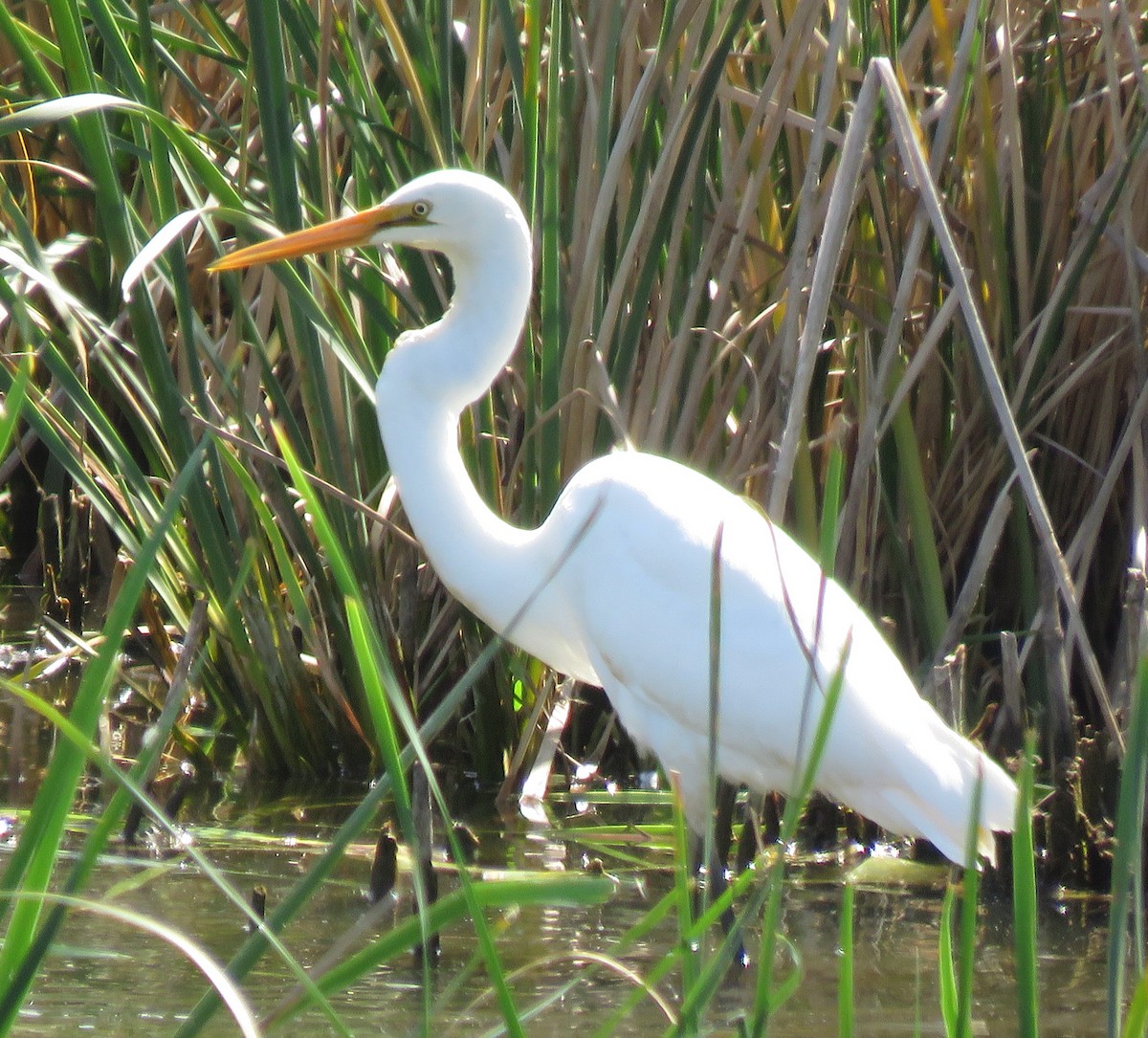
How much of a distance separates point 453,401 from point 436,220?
0.31 m

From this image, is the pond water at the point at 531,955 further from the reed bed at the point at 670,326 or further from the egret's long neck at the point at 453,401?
the egret's long neck at the point at 453,401

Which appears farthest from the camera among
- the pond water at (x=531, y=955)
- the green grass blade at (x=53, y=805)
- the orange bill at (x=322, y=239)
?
the orange bill at (x=322, y=239)

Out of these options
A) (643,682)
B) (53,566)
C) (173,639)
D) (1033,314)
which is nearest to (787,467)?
(643,682)

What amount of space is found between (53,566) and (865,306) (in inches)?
94.8

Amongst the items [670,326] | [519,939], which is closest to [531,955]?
[519,939]

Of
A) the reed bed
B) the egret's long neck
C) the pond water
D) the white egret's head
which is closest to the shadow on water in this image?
the pond water

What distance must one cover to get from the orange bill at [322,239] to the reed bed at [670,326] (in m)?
A: 0.10

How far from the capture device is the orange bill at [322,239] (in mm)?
2561

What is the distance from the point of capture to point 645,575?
2.83m

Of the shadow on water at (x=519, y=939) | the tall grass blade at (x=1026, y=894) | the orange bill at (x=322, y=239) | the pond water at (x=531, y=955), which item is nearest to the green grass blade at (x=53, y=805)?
the tall grass blade at (x=1026, y=894)

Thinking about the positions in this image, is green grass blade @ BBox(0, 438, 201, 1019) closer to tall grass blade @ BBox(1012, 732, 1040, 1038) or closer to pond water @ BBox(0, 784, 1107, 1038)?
tall grass blade @ BBox(1012, 732, 1040, 1038)

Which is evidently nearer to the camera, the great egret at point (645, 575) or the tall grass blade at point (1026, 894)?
the tall grass blade at point (1026, 894)

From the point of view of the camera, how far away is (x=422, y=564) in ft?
11.2

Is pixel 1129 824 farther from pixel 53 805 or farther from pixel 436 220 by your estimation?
pixel 436 220
